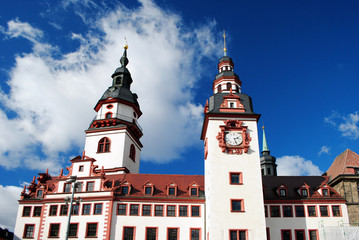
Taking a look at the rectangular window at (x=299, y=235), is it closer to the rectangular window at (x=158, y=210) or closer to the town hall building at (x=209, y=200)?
the town hall building at (x=209, y=200)

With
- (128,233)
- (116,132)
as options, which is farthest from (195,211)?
(116,132)

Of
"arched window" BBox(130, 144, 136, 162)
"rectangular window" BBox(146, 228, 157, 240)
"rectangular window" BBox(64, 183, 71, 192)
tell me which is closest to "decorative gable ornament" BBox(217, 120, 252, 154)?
"rectangular window" BBox(146, 228, 157, 240)

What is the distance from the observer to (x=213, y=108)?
38.3 m

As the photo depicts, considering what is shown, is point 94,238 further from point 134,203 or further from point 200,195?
point 200,195

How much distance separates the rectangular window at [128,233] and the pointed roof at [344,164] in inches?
1028

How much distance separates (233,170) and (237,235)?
21.3 feet

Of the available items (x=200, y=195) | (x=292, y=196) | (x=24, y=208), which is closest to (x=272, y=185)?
(x=292, y=196)

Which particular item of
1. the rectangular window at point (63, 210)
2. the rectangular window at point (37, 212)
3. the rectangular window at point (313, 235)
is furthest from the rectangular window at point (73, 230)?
the rectangular window at point (313, 235)

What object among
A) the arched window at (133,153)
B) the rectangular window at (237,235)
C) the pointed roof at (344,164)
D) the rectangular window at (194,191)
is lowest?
the rectangular window at (237,235)

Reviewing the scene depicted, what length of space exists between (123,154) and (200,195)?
13.1 metres

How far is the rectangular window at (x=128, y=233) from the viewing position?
3569 cm

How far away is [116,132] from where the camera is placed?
4775 cm

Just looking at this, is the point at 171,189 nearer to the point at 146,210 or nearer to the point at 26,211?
the point at 146,210

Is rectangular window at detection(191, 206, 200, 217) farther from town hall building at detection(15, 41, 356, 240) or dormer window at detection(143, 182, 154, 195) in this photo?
dormer window at detection(143, 182, 154, 195)
